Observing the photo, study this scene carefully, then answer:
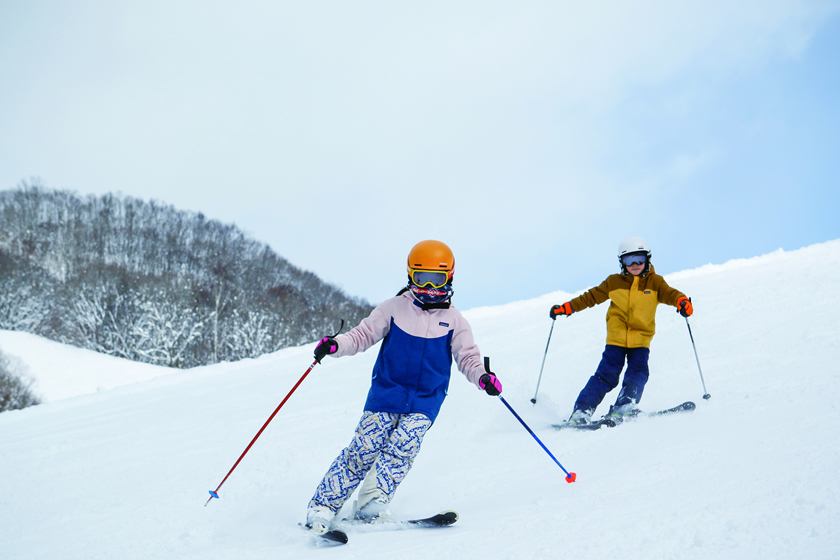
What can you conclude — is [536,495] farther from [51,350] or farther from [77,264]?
Result: [77,264]

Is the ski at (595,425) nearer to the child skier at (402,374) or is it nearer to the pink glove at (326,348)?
the child skier at (402,374)

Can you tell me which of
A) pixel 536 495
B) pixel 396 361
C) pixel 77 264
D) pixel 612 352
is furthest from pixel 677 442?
pixel 77 264

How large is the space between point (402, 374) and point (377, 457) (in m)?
0.50

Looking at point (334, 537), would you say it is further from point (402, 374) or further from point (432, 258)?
point (432, 258)

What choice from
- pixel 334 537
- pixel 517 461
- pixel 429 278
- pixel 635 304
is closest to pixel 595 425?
pixel 517 461

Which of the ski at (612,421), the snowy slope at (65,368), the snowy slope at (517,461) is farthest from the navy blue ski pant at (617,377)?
the snowy slope at (65,368)

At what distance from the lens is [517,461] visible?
3.93 metres

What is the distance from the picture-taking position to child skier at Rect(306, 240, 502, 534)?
121 inches

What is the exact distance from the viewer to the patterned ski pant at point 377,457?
3.04m

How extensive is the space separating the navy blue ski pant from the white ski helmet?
75 centimetres

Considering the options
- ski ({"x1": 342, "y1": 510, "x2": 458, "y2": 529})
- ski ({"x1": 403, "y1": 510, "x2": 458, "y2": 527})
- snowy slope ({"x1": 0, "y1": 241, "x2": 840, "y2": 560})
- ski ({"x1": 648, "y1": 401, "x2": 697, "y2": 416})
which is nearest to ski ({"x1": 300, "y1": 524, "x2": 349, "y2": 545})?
snowy slope ({"x1": 0, "y1": 241, "x2": 840, "y2": 560})

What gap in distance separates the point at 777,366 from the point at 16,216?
69709mm

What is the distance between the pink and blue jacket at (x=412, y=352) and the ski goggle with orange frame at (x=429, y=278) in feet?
0.49

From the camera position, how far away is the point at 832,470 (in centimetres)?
232
